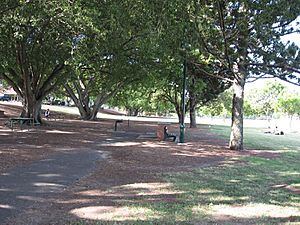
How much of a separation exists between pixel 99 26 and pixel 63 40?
3.37 meters

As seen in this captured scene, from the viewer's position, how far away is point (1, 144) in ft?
47.7

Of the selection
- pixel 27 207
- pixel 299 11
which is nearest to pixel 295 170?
pixel 299 11

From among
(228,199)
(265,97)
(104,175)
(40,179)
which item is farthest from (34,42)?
(265,97)

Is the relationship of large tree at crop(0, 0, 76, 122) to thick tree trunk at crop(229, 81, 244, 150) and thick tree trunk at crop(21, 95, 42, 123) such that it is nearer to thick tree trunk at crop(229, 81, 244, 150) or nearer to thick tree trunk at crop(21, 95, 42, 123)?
thick tree trunk at crop(21, 95, 42, 123)

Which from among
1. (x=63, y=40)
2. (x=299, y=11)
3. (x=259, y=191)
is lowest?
(x=259, y=191)

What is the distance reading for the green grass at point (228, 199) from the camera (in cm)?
601

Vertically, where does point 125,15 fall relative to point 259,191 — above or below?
above

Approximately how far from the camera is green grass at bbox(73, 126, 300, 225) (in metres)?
6.01

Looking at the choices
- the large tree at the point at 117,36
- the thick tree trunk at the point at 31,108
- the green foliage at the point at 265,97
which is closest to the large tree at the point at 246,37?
the large tree at the point at 117,36

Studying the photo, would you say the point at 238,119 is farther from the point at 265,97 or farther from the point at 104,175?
the point at 265,97

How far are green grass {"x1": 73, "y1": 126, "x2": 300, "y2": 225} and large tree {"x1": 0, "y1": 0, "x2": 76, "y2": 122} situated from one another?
717 centimetres

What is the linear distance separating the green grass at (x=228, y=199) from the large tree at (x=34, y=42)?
7174 millimetres

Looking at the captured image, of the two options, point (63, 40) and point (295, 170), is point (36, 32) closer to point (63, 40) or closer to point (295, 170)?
point (63, 40)

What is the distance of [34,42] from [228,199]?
1744 cm
